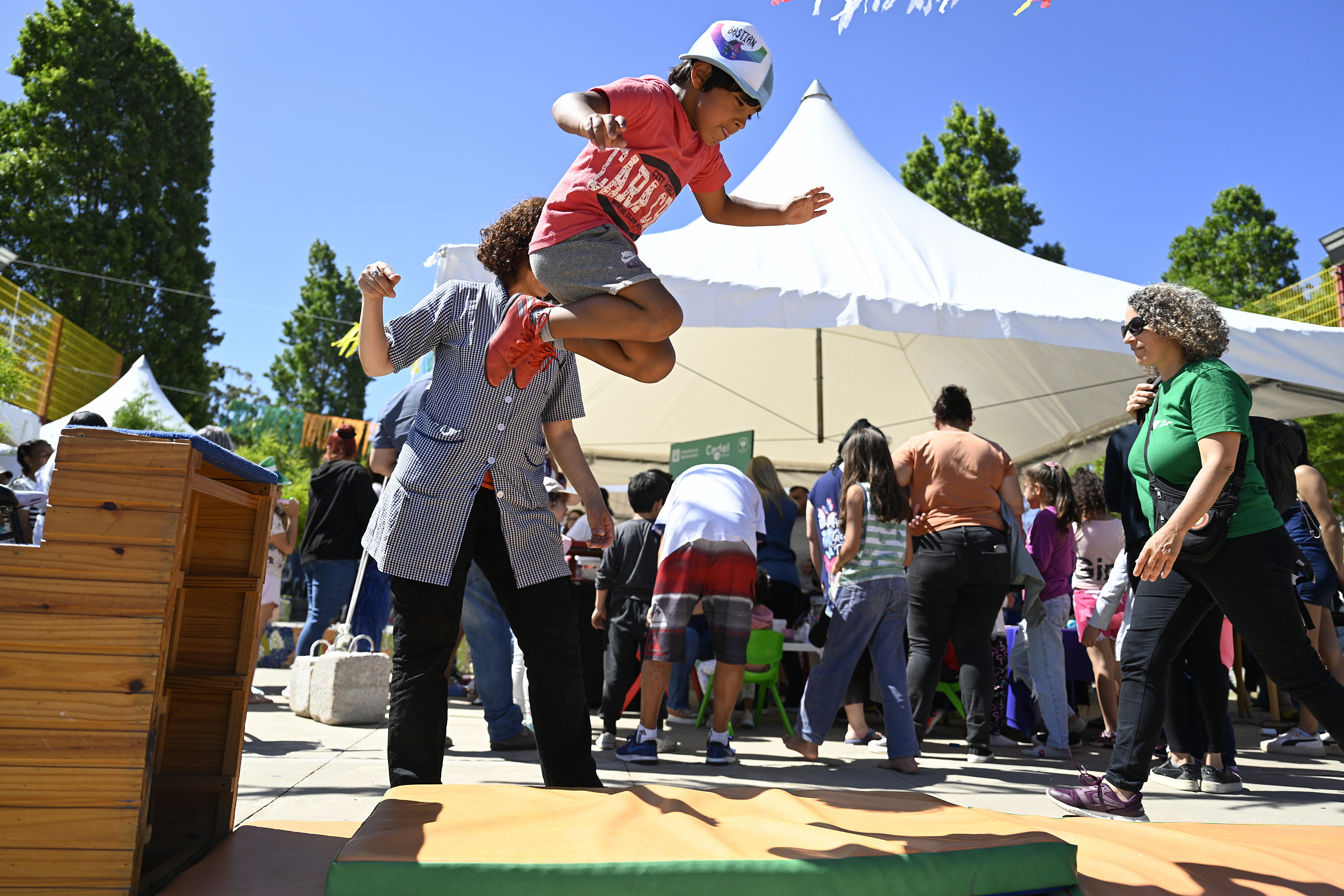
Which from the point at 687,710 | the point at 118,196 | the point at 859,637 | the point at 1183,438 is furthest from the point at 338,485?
the point at 118,196

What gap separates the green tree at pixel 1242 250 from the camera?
26047mm

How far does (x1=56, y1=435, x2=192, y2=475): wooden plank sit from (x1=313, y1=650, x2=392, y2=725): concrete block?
3172 mm

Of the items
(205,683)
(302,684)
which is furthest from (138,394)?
(205,683)

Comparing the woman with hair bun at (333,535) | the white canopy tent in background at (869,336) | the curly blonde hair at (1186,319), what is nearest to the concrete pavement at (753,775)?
the woman with hair bun at (333,535)

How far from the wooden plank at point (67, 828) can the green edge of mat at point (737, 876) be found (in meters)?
0.38

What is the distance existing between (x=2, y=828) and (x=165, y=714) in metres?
0.60

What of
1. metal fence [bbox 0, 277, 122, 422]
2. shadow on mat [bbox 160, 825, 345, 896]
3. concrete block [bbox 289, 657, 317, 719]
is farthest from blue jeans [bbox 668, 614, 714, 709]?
metal fence [bbox 0, 277, 122, 422]

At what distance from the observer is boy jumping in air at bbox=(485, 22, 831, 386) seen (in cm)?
203

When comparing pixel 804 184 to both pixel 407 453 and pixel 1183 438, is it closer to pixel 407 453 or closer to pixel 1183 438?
pixel 1183 438

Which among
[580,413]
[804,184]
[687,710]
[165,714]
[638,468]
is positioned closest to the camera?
[165,714]

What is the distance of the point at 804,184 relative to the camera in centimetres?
779

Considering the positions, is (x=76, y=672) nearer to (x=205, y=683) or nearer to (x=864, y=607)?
(x=205, y=683)

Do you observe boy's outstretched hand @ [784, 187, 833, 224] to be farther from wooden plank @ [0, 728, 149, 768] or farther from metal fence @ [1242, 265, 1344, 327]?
metal fence @ [1242, 265, 1344, 327]

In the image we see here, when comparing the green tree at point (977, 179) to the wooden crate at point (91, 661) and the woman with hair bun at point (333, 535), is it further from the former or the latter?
the wooden crate at point (91, 661)
